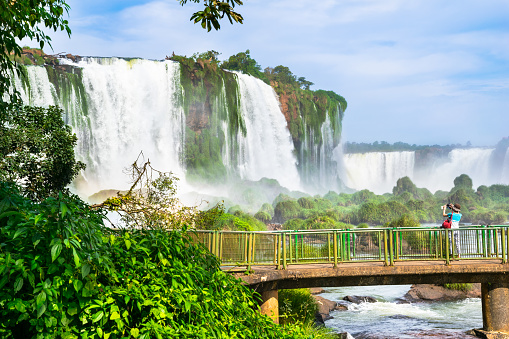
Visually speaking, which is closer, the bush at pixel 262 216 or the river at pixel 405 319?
the river at pixel 405 319

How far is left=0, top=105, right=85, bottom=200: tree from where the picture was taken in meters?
16.1

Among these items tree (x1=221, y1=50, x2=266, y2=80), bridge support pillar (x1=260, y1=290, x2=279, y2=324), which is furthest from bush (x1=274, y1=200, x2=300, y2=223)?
bridge support pillar (x1=260, y1=290, x2=279, y2=324)

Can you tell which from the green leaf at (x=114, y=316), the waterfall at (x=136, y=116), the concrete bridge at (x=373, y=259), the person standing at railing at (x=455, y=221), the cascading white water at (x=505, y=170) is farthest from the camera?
the cascading white water at (x=505, y=170)

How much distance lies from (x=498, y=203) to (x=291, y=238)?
8355 centimetres

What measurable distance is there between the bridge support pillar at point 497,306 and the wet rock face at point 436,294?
30.2 ft

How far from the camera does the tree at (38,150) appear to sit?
16.1 m

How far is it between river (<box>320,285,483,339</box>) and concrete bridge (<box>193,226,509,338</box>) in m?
3.00

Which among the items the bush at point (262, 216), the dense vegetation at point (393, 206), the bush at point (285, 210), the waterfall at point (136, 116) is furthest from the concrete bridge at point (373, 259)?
the bush at point (285, 210)

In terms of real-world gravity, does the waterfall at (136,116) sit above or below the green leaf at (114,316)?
above

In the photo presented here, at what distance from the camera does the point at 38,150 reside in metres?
17.0

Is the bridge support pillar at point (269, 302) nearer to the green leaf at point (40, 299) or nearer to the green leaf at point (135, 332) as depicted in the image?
the green leaf at point (135, 332)

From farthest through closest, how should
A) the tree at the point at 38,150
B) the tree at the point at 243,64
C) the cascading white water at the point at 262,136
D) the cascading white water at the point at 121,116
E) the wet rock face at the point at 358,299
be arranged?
the tree at the point at 243,64 → the cascading white water at the point at 262,136 → the cascading white water at the point at 121,116 → the wet rock face at the point at 358,299 → the tree at the point at 38,150

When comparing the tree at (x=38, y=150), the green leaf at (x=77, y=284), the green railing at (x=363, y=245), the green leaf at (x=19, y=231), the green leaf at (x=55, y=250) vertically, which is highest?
the tree at (x=38, y=150)

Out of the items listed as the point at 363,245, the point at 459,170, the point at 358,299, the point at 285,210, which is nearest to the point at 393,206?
the point at 285,210
